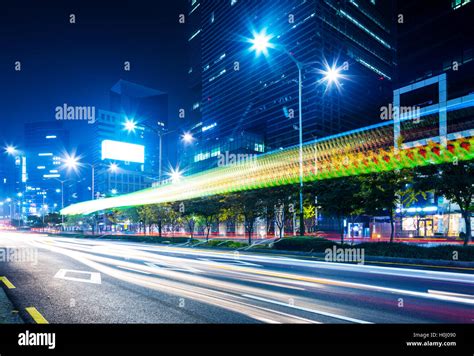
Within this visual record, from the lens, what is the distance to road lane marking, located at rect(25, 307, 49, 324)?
248 inches

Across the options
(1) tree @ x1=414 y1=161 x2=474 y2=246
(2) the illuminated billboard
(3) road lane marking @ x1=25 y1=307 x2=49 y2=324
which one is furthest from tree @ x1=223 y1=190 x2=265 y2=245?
(2) the illuminated billboard

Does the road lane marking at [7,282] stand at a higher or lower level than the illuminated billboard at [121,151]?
lower

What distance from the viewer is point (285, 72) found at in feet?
298

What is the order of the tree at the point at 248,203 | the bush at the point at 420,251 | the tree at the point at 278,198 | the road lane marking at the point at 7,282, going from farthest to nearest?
1. the tree at the point at 248,203
2. the tree at the point at 278,198
3. the bush at the point at 420,251
4. the road lane marking at the point at 7,282

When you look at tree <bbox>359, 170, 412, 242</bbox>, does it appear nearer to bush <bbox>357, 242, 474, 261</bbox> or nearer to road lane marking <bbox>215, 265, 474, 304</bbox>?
bush <bbox>357, 242, 474, 261</bbox>

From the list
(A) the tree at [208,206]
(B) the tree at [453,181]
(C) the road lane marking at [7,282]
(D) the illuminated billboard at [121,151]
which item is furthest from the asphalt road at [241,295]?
(D) the illuminated billboard at [121,151]

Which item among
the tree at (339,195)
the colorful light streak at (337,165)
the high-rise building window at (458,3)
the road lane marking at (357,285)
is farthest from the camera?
the high-rise building window at (458,3)

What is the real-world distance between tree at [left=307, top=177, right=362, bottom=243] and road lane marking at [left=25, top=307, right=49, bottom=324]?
1676cm

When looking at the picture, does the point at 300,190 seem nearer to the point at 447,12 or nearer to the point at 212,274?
the point at 212,274

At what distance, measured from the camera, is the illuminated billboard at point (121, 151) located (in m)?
105

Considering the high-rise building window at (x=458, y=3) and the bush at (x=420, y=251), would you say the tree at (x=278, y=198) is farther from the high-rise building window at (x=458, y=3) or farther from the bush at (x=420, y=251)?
the high-rise building window at (x=458, y=3)

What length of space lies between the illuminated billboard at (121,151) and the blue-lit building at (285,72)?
22.2 metres

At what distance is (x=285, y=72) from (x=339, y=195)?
255 feet

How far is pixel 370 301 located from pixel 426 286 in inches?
126
